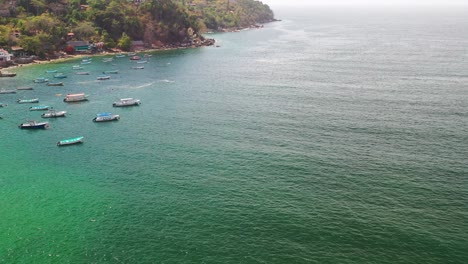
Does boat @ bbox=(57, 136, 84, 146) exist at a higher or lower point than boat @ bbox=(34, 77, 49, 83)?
lower

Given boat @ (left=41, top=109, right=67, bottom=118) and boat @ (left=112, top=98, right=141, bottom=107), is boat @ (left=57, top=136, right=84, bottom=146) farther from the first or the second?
boat @ (left=112, top=98, right=141, bottom=107)

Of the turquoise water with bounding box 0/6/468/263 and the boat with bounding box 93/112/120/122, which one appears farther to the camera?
the boat with bounding box 93/112/120/122

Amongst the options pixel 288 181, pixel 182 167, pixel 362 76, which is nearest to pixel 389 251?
pixel 288 181

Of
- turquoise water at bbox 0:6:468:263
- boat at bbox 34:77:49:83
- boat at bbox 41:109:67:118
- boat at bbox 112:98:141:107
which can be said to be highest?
boat at bbox 34:77:49:83

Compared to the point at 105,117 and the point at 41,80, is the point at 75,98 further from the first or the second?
the point at 41,80

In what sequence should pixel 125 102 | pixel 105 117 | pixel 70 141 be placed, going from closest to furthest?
pixel 70 141 → pixel 105 117 → pixel 125 102

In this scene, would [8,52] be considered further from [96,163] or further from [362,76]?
[362,76]

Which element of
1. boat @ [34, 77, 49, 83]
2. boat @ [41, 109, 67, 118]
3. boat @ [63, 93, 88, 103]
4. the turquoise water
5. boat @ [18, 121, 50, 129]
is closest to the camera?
the turquoise water

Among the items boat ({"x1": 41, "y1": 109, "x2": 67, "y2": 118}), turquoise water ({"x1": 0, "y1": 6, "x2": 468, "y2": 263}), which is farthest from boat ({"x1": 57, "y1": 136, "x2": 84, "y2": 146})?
boat ({"x1": 41, "y1": 109, "x2": 67, "y2": 118})

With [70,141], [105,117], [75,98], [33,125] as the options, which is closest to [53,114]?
[33,125]
